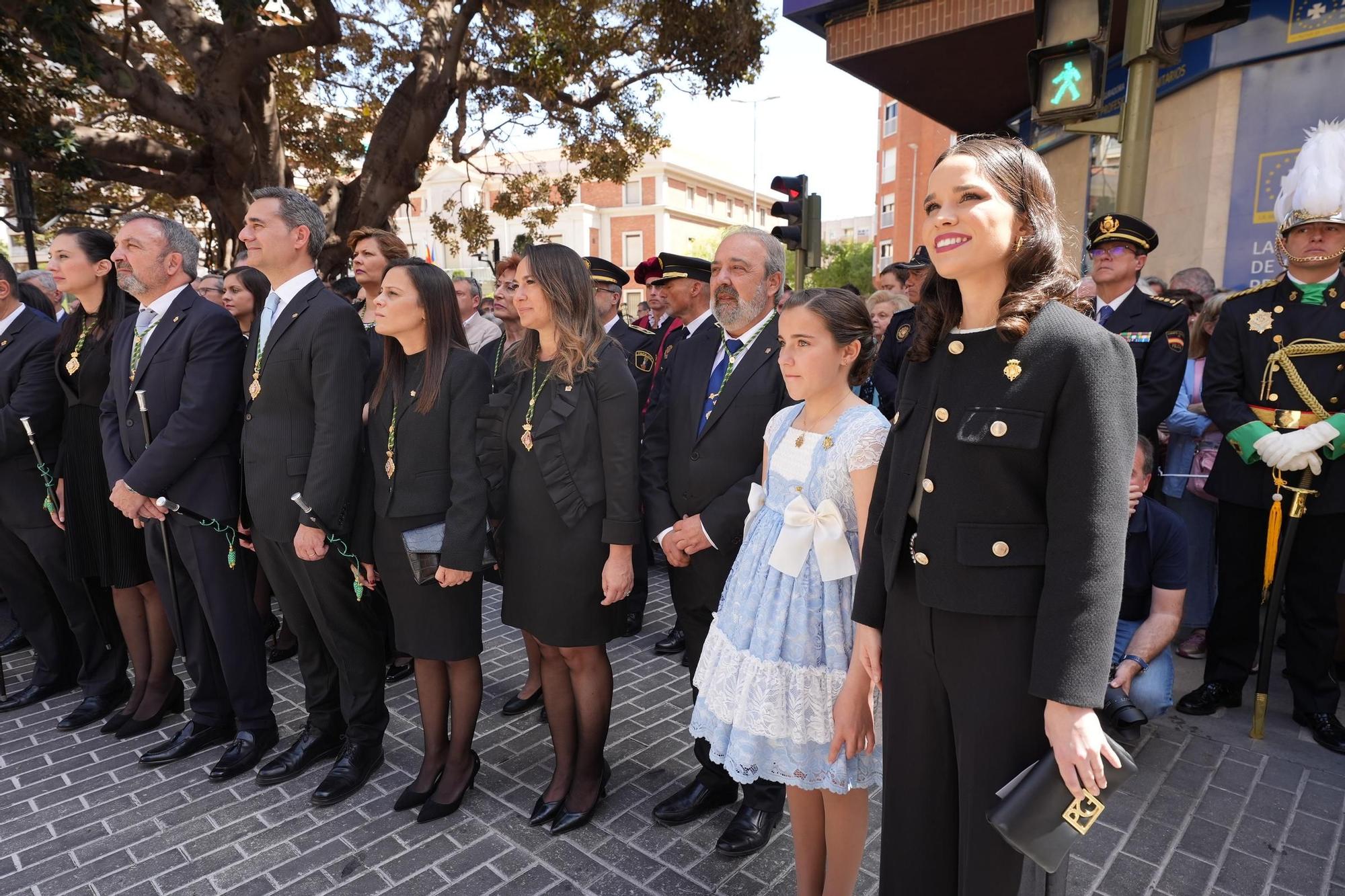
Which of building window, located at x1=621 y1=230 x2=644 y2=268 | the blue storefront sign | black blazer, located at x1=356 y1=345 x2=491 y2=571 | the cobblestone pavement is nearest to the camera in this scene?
the cobblestone pavement

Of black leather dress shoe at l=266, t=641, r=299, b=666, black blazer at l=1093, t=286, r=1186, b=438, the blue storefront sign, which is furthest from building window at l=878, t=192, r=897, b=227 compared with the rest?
black leather dress shoe at l=266, t=641, r=299, b=666

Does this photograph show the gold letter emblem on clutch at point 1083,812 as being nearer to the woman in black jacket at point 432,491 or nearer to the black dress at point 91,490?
the woman in black jacket at point 432,491

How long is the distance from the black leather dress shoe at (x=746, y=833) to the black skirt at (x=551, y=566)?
86 cm

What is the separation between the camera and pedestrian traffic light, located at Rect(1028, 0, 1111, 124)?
5.01m

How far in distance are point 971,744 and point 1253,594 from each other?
11.1ft

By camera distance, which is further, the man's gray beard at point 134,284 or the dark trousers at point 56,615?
the dark trousers at point 56,615

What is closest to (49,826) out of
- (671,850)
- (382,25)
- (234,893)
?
(234,893)

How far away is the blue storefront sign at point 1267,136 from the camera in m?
7.96

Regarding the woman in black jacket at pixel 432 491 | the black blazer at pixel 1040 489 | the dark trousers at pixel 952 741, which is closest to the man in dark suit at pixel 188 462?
the woman in black jacket at pixel 432 491

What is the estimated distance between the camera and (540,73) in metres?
11.4

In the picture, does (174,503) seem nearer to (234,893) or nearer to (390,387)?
(390,387)

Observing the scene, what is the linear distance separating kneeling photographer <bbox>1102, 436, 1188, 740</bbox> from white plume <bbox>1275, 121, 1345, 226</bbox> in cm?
127

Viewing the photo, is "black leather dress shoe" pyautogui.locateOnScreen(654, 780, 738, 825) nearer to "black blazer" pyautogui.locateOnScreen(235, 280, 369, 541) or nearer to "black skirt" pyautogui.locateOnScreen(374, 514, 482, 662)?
"black skirt" pyautogui.locateOnScreen(374, 514, 482, 662)

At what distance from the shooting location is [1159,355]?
4.42 m
